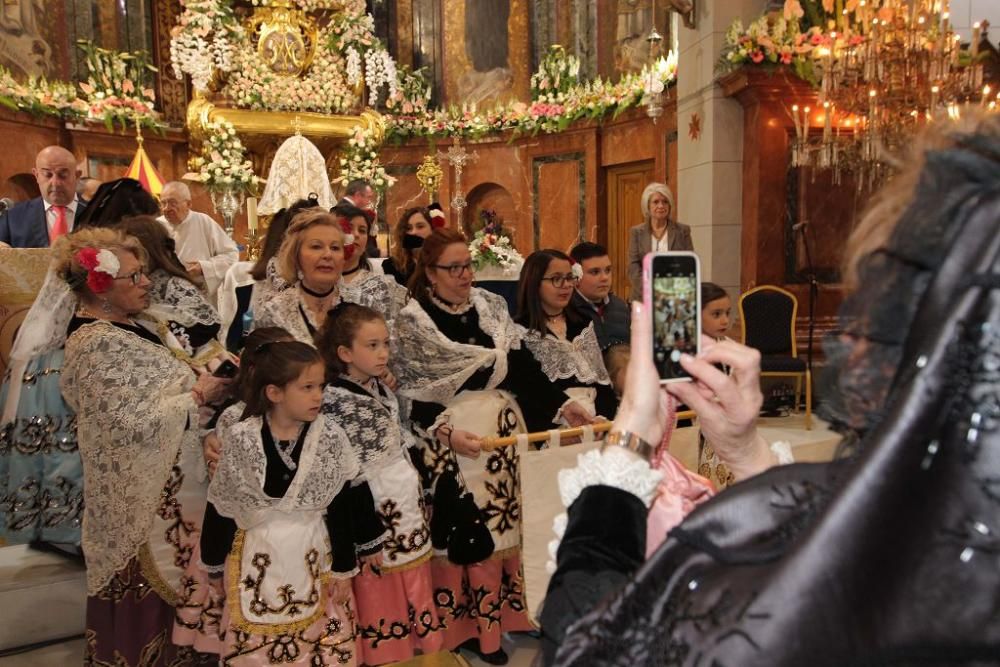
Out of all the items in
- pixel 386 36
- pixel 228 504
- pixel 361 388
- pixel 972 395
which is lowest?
pixel 228 504

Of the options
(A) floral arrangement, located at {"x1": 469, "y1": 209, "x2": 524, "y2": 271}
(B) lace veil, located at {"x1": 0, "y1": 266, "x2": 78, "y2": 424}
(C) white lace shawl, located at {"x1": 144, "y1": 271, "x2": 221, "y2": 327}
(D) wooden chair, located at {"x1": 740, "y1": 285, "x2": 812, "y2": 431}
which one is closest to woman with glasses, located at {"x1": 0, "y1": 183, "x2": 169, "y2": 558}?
(B) lace veil, located at {"x1": 0, "y1": 266, "x2": 78, "y2": 424}

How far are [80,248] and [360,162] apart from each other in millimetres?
8479

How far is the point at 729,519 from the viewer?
866mm

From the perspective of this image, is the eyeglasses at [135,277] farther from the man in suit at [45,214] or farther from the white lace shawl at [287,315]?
the man in suit at [45,214]

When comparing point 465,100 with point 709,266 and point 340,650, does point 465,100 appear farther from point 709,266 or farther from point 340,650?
point 340,650

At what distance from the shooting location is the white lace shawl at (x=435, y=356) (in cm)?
323

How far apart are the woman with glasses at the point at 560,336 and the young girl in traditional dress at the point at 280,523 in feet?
3.43

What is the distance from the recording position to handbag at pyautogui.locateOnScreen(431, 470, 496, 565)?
10.7 feet

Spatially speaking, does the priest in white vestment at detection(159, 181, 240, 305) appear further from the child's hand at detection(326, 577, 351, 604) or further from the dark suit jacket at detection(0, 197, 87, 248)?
the child's hand at detection(326, 577, 351, 604)

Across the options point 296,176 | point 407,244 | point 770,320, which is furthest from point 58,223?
point 770,320

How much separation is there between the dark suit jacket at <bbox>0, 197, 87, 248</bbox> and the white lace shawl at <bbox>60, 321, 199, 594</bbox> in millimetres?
2577

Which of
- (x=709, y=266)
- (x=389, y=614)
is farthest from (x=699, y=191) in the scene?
(x=389, y=614)

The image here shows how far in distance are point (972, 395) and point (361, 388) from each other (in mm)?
2495

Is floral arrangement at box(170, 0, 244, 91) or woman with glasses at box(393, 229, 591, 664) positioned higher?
floral arrangement at box(170, 0, 244, 91)
